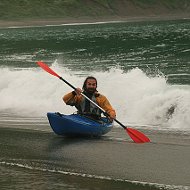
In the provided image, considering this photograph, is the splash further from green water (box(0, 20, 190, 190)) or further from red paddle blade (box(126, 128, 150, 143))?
red paddle blade (box(126, 128, 150, 143))

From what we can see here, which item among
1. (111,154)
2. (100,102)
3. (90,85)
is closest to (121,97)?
(100,102)

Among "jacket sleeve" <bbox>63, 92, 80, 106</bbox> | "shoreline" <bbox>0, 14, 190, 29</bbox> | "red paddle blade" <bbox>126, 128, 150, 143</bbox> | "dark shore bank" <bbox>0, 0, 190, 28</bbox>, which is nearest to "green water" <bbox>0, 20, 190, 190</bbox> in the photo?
"red paddle blade" <bbox>126, 128, 150, 143</bbox>

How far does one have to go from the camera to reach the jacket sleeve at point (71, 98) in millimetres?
14711

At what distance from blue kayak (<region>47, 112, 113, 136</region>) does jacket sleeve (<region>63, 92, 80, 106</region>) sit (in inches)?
15.1

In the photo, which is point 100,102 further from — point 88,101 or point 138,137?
point 138,137

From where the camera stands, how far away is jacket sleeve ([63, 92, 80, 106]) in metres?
14.7

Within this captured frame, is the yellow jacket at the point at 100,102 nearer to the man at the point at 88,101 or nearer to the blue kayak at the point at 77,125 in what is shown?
the man at the point at 88,101

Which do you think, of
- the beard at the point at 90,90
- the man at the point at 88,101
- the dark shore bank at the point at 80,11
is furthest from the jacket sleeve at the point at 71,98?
the dark shore bank at the point at 80,11

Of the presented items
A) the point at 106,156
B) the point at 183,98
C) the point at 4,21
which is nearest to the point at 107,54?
the point at 183,98

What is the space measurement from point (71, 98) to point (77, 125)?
0.78 m

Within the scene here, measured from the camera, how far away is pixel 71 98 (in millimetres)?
14781

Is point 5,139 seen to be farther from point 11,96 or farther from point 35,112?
point 11,96

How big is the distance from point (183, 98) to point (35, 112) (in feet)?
20.1

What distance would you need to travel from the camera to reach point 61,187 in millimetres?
10516
